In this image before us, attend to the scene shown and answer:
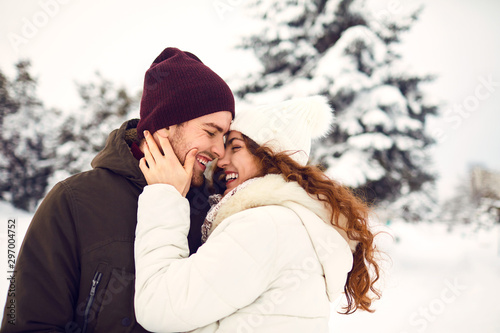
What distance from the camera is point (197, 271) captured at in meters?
1.49

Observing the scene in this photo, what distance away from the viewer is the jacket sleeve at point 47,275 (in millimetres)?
1538

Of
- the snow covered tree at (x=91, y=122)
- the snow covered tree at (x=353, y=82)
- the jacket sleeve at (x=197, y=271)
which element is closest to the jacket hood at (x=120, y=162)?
the jacket sleeve at (x=197, y=271)

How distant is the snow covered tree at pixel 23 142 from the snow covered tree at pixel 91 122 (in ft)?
2.46

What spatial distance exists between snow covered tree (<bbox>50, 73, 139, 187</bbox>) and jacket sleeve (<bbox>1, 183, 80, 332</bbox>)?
46.3 ft

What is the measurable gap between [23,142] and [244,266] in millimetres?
16267

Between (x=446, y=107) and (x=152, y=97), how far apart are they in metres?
10.6

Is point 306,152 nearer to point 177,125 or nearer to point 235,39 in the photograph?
point 177,125

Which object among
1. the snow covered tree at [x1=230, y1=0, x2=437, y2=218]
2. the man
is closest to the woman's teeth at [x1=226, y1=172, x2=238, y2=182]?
the man

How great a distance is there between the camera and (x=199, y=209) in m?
2.42

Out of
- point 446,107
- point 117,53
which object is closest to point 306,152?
point 446,107

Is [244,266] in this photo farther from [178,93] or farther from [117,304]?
[178,93]

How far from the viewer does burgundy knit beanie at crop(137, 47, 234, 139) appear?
2.29 meters

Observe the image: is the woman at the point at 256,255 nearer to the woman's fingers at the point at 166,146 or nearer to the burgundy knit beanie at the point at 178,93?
the woman's fingers at the point at 166,146

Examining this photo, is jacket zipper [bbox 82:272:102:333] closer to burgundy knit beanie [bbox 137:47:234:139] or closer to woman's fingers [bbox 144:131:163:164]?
woman's fingers [bbox 144:131:163:164]
